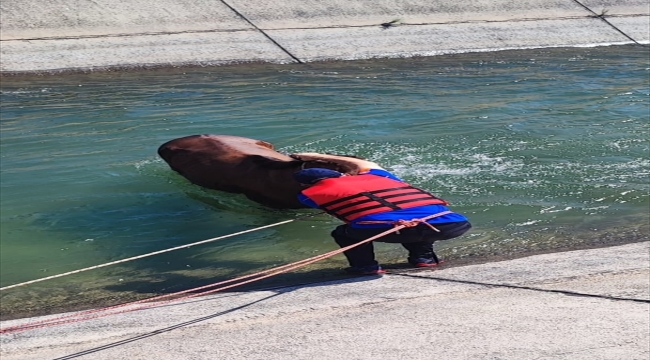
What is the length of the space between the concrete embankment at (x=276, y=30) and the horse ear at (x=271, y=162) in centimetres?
693

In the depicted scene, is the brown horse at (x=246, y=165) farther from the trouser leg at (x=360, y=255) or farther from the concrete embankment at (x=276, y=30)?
the concrete embankment at (x=276, y=30)

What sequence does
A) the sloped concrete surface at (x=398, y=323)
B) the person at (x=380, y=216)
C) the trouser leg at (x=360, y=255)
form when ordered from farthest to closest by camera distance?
the trouser leg at (x=360, y=255) → the person at (x=380, y=216) → the sloped concrete surface at (x=398, y=323)

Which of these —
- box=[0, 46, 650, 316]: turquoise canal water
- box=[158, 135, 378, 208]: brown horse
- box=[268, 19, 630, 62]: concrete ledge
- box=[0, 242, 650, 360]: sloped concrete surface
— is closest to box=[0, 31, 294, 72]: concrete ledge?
box=[0, 46, 650, 316]: turquoise canal water

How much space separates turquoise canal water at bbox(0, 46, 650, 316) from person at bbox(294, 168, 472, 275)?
344 millimetres

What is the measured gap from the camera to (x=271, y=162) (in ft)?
29.8

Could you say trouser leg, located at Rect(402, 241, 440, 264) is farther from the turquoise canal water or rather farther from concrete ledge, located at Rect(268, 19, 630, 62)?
concrete ledge, located at Rect(268, 19, 630, 62)

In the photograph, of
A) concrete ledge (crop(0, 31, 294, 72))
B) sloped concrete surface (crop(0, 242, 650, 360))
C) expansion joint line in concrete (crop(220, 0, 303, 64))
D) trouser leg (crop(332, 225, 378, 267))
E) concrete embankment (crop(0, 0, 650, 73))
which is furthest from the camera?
expansion joint line in concrete (crop(220, 0, 303, 64))

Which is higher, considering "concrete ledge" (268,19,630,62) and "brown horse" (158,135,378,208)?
"brown horse" (158,135,378,208)

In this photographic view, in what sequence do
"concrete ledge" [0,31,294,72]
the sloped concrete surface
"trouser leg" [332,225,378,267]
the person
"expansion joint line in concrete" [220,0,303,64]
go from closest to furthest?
the sloped concrete surface → the person → "trouser leg" [332,225,378,267] → "concrete ledge" [0,31,294,72] → "expansion joint line in concrete" [220,0,303,64]

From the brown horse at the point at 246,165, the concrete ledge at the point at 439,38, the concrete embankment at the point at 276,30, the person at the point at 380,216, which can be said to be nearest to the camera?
the person at the point at 380,216

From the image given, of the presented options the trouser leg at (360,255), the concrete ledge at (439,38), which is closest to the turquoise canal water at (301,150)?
the trouser leg at (360,255)

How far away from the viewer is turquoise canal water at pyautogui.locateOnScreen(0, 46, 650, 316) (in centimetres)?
848

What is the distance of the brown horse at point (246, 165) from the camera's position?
8.79 m

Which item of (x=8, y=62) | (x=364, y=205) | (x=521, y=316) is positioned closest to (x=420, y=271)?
(x=364, y=205)
